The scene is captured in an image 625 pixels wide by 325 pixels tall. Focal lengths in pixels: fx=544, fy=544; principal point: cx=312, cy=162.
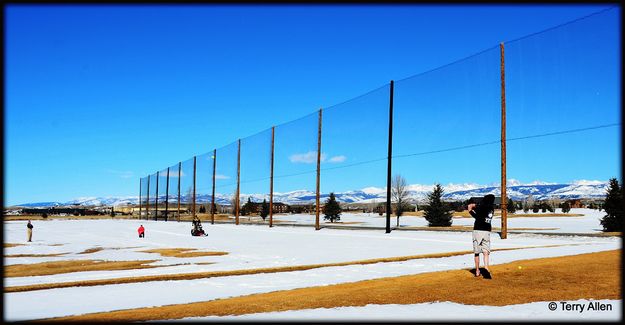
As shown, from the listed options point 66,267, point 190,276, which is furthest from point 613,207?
point 66,267

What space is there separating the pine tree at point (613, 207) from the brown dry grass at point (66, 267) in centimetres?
3639

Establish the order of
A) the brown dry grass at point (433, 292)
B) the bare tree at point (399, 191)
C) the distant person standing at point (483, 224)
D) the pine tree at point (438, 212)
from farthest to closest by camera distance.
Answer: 1. the bare tree at point (399, 191)
2. the pine tree at point (438, 212)
3. the distant person standing at point (483, 224)
4. the brown dry grass at point (433, 292)

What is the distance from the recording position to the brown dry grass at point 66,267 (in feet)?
62.8

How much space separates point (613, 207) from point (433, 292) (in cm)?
3819

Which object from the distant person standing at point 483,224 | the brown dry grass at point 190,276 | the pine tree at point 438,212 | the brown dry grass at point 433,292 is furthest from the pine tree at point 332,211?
the distant person standing at point 483,224

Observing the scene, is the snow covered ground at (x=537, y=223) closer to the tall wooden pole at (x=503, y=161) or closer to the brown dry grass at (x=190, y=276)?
the tall wooden pole at (x=503, y=161)

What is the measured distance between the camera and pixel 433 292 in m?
12.2

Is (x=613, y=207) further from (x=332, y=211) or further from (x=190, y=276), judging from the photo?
(x=332, y=211)

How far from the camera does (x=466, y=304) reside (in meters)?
11.0

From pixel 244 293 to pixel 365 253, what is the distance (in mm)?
10470

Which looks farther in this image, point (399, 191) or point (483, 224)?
point (399, 191)

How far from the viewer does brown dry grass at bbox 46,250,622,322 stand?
10844 mm

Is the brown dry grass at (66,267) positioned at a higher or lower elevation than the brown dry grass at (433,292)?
lower

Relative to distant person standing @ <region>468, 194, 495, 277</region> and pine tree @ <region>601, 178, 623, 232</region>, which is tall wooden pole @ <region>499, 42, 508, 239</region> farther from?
distant person standing @ <region>468, 194, 495, 277</region>
